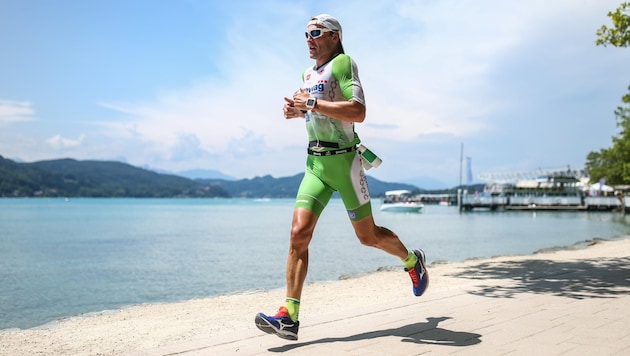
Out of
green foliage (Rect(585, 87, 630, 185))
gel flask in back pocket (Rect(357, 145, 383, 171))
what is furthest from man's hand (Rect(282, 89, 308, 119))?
green foliage (Rect(585, 87, 630, 185))

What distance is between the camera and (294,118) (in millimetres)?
4504

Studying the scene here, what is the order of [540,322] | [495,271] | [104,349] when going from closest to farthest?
[540,322] < [104,349] < [495,271]

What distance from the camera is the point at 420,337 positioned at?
432 cm

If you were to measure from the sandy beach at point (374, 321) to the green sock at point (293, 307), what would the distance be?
0.22 metres

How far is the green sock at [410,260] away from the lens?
5.19m

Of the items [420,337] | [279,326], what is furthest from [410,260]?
[279,326]

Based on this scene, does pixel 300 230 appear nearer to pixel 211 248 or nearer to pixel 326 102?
pixel 326 102

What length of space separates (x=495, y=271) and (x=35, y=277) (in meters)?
15.1

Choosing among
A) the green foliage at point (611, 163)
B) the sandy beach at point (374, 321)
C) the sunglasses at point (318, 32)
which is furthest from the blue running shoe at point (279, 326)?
the green foliage at point (611, 163)

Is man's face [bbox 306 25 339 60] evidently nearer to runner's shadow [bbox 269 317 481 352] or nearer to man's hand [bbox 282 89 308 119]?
man's hand [bbox 282 89 308 119]

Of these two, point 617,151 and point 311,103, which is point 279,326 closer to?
point 311,103

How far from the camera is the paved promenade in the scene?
3951 millimetres

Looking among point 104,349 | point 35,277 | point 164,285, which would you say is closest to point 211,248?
point 35,277

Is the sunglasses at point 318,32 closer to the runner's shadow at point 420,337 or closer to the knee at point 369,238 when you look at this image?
the knee at point 369,238
